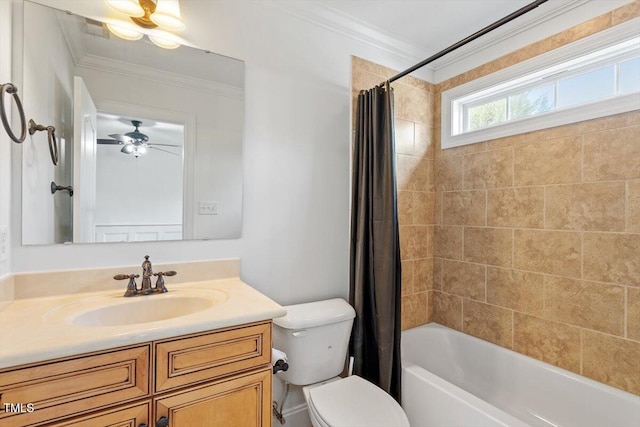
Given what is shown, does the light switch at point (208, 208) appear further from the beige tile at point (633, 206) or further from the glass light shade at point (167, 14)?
the beige tile at point (633, 206)

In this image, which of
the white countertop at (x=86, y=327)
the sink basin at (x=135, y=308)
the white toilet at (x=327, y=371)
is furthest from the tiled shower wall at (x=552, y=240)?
the sink basin at (x=135, y=308)

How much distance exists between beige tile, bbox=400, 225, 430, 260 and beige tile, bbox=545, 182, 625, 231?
791 millimetres

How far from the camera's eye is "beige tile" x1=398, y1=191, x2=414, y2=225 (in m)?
2.24

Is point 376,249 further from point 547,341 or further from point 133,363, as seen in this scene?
point 133,363

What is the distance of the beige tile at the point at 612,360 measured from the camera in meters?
1.48

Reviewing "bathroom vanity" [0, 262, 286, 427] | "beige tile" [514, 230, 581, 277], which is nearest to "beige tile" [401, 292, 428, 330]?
"beige tile" [514, 230, 581, 277]

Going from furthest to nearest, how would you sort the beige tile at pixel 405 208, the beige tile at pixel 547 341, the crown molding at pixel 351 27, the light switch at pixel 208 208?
the beige tile at pixel 405 208, the crown molding at pixel 351 27, the beige tile at pixel 547 341, the light switch at pixel 208 208

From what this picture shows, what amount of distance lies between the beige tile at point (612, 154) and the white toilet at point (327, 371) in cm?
147

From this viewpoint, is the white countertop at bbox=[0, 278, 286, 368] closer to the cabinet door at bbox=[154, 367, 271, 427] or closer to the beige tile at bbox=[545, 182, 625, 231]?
the cabinet door at bbox=[154, 367, 271, 427]

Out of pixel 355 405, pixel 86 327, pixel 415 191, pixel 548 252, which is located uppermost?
pixel 415 191

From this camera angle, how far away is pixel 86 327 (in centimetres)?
95

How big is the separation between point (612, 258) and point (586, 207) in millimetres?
276

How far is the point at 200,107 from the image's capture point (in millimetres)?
1580

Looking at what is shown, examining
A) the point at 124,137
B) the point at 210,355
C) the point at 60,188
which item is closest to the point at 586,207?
the point at 210,355
